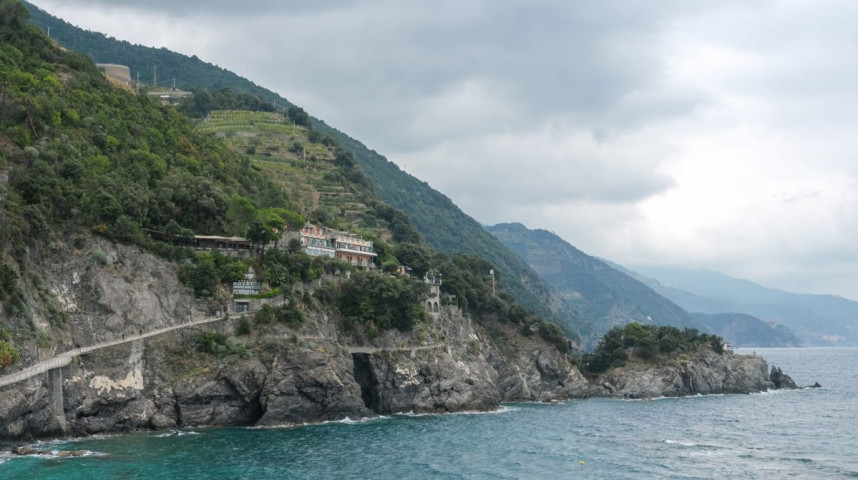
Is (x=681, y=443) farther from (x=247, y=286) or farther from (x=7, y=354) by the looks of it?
(x=7, y=354)

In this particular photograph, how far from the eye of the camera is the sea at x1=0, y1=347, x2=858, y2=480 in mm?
54406

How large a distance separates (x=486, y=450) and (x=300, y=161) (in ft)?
311

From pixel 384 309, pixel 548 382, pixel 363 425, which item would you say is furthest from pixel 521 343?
pixel 363 425

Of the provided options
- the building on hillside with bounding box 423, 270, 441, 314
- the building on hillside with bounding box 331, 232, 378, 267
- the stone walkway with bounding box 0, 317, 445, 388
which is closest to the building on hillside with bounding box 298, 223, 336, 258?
the building on hillside with bounding box 331, 232, 378, 267

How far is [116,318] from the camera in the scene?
71.4m

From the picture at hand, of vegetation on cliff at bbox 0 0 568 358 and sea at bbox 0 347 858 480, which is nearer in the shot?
sea at bbox 0 347 858 480

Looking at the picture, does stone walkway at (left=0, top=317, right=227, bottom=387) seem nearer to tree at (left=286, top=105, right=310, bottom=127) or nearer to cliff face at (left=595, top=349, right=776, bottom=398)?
cliff face at (left=595, top=349, right=776, bottom=398)

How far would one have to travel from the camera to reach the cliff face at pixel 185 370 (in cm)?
6469

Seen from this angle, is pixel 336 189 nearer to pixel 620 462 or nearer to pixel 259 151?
pixel 259 151

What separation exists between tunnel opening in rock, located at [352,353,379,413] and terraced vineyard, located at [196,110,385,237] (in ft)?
113

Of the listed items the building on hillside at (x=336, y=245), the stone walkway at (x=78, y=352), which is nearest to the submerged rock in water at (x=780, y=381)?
the building on hillside at (x=336, y=245)

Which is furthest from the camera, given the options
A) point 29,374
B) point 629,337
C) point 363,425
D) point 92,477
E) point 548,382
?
point 629,337

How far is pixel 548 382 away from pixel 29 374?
251 ft

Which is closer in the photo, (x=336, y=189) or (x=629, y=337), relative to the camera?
(x=629, y=337)
